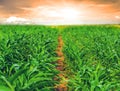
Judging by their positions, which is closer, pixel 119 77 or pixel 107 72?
pixel 107 72

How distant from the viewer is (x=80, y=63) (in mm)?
5531

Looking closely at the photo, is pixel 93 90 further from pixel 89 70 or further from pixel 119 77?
pixel 119 77

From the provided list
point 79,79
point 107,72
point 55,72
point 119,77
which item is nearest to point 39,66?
point 55,72

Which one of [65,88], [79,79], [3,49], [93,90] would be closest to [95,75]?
[79,79]

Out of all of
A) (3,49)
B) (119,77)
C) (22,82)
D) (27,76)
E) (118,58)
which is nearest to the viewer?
(22,82)

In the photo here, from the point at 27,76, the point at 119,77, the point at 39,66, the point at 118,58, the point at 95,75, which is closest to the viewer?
the point at 27,76

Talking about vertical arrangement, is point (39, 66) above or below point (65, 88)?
above

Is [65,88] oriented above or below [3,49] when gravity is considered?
below

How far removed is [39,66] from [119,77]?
52.7 inches

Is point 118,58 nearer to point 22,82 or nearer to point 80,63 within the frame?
point 80,63

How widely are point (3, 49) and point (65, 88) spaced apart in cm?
162

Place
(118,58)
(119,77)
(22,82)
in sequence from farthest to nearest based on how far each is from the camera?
1. (118,58)
2. (119,77)
3. (22,82)

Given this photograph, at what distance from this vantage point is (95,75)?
14.4 ft

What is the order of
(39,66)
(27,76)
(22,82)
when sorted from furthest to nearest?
1. (39,66)
2. (27,76)
3. (22,82)
